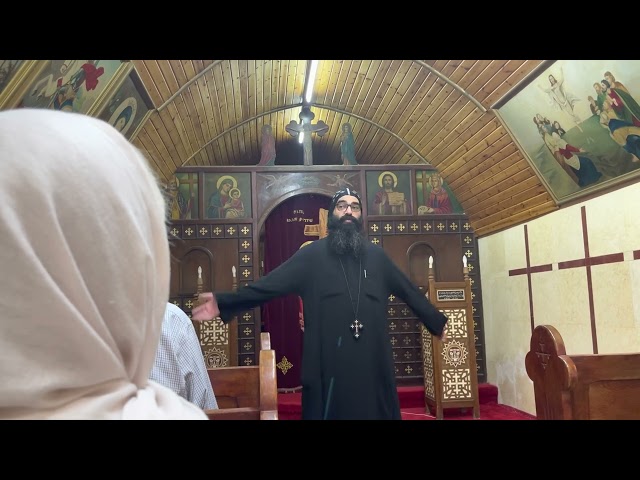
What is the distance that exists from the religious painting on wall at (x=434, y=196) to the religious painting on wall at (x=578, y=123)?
172cm

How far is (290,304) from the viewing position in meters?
6.77

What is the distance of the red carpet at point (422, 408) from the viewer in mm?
5676

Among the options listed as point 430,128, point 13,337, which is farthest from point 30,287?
point 430,128

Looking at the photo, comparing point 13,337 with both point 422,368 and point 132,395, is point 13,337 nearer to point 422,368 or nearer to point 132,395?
point 132,395

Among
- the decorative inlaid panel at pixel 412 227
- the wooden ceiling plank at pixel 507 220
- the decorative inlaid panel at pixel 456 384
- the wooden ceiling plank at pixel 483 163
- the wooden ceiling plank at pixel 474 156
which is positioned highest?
the wooden ceiling plank at pixel 474 156

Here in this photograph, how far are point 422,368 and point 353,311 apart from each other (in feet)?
11.8

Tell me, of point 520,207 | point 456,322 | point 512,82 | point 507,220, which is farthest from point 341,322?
point 507,220

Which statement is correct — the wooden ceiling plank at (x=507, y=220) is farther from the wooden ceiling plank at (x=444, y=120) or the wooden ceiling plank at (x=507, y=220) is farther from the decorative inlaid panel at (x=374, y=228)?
the decorative inlaid panel at (x=374, y=228)

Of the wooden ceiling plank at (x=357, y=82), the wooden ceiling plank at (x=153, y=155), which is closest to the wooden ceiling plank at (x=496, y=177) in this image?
the wooden ceiling plank at (x=357, y=82)

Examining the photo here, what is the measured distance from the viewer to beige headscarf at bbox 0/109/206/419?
1.67 feet

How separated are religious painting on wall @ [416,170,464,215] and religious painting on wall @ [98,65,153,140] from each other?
3382 mm

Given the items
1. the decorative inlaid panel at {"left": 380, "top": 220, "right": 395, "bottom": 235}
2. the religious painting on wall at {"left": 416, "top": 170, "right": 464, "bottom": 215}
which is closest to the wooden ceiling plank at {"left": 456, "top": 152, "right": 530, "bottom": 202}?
the religious painting on wall at {"left": 416, "top": 170, "right": 464, "bottom": 215}

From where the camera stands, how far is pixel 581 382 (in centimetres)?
248

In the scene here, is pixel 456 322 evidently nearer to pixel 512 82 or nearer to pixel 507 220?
pixel 507 220
